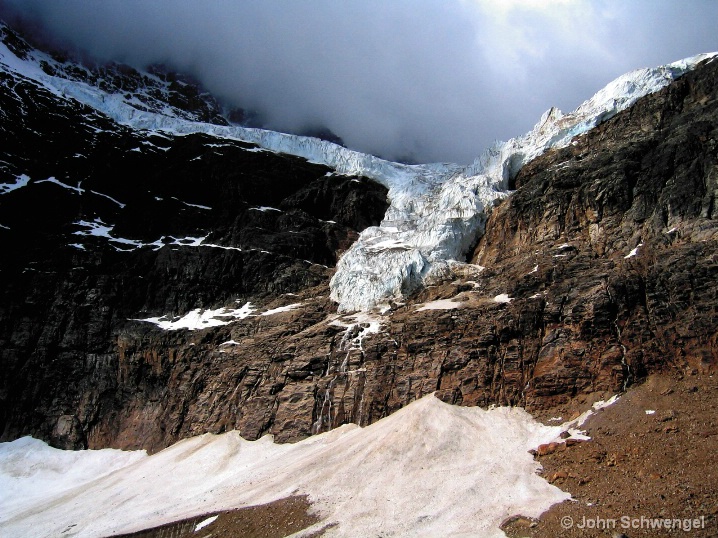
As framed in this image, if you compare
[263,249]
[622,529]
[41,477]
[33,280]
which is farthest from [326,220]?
[622,529]

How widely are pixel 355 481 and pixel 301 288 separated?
34765 mm

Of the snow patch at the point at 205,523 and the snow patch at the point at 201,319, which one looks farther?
the snow patch at the point at 201,319

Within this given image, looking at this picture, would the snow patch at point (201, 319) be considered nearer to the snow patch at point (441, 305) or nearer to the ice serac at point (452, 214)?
the ice serac at point (452, 214)

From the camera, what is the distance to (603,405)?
117 feet

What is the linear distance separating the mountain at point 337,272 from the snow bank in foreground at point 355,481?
Answer: 1.14 metres

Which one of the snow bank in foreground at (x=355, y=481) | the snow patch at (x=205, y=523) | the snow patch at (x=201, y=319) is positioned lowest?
the snow patch at (x=205, y=523)

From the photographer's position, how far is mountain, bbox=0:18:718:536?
40375 millimetres

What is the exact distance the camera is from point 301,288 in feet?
219

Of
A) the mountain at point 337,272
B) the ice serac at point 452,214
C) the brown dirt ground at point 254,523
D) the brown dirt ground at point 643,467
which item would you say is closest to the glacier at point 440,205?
the ice serac at point 452,214

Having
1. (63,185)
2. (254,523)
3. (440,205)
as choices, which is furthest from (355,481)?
(63,185)

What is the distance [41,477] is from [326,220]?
159 ft

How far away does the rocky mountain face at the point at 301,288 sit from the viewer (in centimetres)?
4031

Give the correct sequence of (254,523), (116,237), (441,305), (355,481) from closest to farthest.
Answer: (254,523)
(355,481)
(441,305)
(116,237)

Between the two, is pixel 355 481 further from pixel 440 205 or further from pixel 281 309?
pixel 440 205
